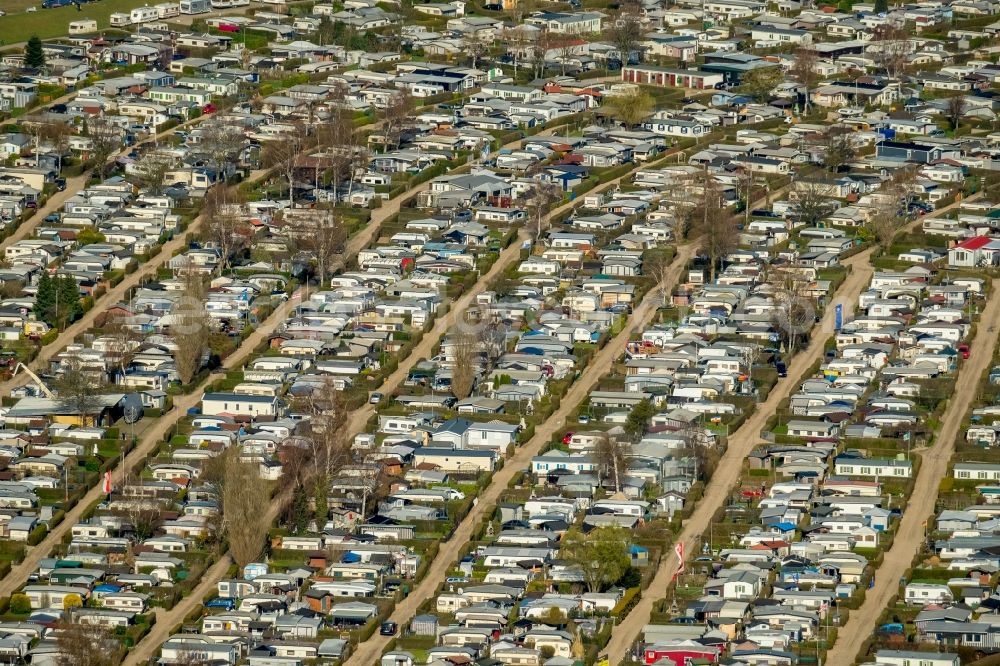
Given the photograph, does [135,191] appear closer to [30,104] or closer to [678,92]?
[30,104]

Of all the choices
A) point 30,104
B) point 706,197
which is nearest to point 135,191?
point 30,104

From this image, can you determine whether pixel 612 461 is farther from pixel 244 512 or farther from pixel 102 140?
pixel 102 140

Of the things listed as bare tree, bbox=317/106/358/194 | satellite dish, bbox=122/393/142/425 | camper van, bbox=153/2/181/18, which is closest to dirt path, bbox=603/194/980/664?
satellite dish, bbox=122/393/142/425

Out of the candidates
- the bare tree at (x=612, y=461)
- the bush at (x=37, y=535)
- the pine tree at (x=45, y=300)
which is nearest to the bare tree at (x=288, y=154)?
the pine tree at (x=45, y=300)

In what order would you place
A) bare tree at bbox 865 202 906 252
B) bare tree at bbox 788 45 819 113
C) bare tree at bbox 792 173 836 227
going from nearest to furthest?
1. bare tree at bbox 865 202 906 252
2. bare tree at bbox 792 173 836 227
3. bare tree at bbox 788 45 819 113

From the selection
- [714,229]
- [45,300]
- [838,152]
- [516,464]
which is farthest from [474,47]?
[516,464]

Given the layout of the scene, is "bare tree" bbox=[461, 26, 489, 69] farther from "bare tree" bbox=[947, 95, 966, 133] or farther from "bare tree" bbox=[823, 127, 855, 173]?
"bare tree" bbox=[947, 95, 966, 133]
